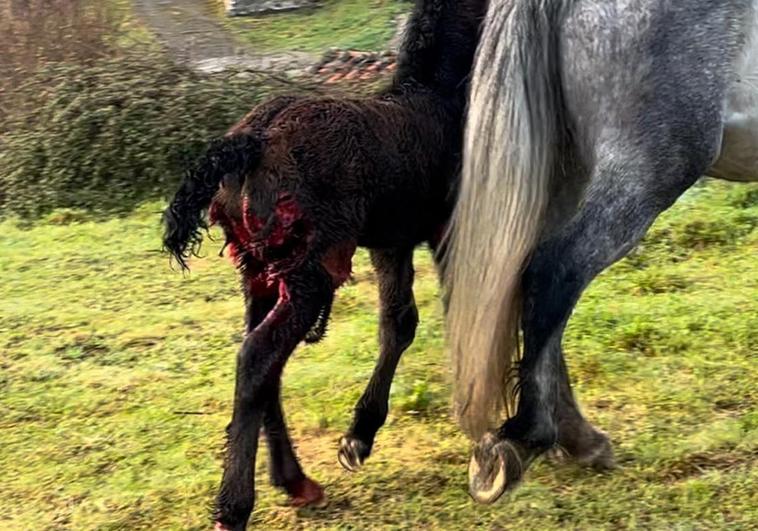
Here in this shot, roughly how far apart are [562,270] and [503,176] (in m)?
0.32

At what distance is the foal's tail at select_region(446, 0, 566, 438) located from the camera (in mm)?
3369

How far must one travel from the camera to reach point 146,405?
481 cm

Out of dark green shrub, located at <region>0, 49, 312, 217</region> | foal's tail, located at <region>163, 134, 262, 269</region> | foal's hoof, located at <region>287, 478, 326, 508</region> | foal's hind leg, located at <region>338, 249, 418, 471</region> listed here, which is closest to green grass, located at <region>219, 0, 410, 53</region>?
dark green shrub, located at <region>0, 49, 312, 217</region>

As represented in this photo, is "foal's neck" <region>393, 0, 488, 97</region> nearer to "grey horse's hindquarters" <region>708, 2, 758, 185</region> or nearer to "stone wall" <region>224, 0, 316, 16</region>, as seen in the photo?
"grey horse's hindquarters" <region>708, 2, 758, 185</region>

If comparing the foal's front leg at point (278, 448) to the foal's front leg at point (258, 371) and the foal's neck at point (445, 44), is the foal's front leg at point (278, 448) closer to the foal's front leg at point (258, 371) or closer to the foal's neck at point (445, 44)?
the foal's front leg at point (258, 371)

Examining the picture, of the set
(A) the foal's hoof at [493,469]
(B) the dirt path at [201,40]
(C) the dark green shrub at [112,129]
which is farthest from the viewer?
(B) the dirt path at [201,40]

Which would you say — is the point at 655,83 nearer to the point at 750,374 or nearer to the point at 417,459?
the point at 417,459

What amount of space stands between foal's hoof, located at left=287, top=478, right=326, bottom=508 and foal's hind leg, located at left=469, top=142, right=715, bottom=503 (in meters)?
0.62

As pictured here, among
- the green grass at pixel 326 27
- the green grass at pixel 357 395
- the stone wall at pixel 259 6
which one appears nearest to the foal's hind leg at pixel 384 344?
the green grass at pixel 357 395

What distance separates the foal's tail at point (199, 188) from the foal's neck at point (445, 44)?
24.9 inches

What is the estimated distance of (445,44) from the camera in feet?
11.9

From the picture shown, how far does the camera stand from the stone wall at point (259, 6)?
43.0ft

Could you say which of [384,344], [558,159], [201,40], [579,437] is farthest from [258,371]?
[201,40]

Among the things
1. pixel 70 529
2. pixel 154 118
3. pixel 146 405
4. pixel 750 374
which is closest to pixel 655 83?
pixel 750 374
